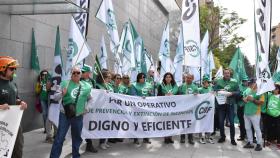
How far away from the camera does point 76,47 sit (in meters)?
8.12

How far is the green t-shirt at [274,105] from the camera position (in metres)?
9.77

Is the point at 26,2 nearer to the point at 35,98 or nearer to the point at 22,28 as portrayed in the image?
the point at 22,28

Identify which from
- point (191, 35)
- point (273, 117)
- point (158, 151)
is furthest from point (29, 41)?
point (273, 117)

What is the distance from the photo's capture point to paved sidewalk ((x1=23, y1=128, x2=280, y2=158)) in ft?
26.6

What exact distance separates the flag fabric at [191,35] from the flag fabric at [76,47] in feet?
9.86

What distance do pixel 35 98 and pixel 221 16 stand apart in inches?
1603

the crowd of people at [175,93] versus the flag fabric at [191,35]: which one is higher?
the flag fabric at [191,35]

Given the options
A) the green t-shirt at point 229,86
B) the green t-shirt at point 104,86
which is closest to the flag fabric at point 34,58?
the green t-shirt at point 104,86

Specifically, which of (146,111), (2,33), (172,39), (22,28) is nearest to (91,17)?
(22,28)

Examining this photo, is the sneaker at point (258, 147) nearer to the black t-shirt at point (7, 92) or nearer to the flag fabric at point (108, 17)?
the flag fabric at point (108, 17)

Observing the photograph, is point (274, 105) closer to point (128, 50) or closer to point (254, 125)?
point (254, 125)

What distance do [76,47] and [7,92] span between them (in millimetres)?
2996

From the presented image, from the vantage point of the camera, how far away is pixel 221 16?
48.5 meters

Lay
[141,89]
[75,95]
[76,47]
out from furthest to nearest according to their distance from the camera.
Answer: [141,89] < [76,47] < [75,95]
